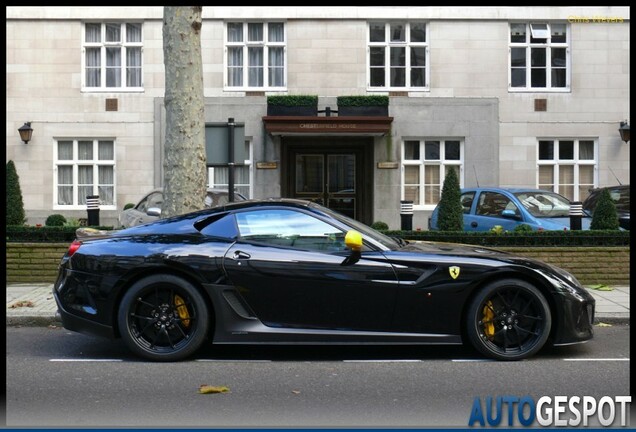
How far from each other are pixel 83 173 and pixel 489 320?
16.4 meters

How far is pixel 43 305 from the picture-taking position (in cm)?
970

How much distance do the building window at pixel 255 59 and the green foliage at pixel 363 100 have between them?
1812 mm

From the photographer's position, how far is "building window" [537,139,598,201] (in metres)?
20.9

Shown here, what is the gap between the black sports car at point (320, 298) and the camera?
21.9 ft

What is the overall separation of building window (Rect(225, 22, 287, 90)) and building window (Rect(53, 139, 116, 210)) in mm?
3926

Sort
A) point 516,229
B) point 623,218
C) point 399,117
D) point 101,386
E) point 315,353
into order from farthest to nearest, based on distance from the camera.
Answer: point 399,117 → point 623,218 → point 516,229 → point 315,353 → point 101,386

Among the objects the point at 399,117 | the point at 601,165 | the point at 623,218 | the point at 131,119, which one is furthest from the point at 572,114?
the point at 131,119

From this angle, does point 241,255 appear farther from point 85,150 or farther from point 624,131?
point 624,131

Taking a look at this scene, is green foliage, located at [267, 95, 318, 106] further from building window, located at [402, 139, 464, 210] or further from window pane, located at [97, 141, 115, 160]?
window pane, located at [97, 141, 115, 160]

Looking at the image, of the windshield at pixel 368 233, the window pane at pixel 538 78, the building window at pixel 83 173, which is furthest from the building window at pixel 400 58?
the windshield at pixel 368 233

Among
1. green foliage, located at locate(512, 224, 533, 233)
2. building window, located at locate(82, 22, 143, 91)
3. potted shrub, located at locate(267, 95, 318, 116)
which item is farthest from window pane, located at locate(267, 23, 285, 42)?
green foliage, located at locate(512, 224, 533, 233)

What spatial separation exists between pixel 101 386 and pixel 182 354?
0.91 metres

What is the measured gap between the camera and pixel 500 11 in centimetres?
2069

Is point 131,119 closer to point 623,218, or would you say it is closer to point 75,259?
point 623,218
